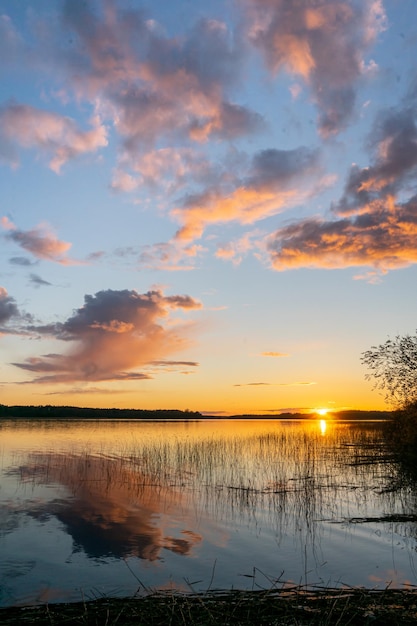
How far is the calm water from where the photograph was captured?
995 cm

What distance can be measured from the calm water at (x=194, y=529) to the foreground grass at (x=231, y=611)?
43.9 inches

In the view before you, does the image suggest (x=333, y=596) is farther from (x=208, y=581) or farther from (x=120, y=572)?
(x=120, y=572)

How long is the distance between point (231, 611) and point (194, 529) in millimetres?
6973

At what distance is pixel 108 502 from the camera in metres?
18.2

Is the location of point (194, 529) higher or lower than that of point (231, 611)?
lower

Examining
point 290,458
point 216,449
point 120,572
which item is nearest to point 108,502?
point 120,572

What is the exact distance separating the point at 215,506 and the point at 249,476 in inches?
285

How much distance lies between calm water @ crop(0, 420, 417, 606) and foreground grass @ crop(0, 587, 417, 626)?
111 centimetres

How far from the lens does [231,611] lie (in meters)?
7.58

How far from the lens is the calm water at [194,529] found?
392 inches

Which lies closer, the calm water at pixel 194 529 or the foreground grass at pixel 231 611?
the foreground grass at pixel 231 611

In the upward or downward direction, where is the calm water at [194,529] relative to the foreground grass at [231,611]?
downward

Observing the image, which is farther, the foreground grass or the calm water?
the calm water

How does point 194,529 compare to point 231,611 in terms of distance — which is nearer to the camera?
point 231,611
